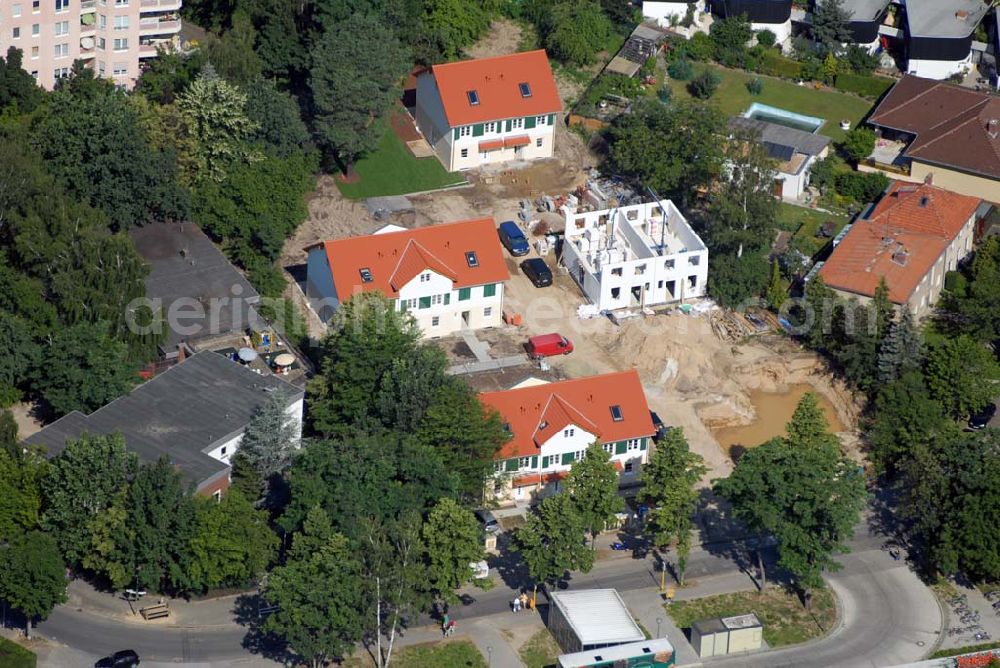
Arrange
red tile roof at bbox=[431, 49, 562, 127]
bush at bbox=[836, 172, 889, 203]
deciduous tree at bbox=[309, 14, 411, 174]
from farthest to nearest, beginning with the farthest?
bush at bbox=[836, 172, 889, 203], red tile roof at bbox=[431, 49, 562, 127], deciduous tree at bbox=[309, 14, 411, 174]

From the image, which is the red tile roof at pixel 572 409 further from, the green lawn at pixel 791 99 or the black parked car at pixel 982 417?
the green lawn at pixel 791 99

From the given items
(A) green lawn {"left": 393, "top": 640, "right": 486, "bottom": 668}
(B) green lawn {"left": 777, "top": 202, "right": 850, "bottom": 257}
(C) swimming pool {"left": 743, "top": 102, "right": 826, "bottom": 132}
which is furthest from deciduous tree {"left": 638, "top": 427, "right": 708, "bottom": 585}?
(C) swimming pool {"left": 743, "top": 102, "right": 826, "bottom": 132}

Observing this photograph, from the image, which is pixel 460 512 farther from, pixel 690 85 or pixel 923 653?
pixel 690 85

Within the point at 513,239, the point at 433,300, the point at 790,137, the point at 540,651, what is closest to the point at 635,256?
the point at 513,239

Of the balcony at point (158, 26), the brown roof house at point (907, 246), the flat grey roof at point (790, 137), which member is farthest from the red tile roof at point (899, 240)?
the balcony at point (158, 26)

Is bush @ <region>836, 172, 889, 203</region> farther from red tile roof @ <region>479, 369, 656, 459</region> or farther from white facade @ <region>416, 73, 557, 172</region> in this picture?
red tile roof @ <region>479, 369, 656, 459</region>

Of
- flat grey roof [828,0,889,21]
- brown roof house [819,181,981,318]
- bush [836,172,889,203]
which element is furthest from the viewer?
flat grey roof [828,0,889,21]
